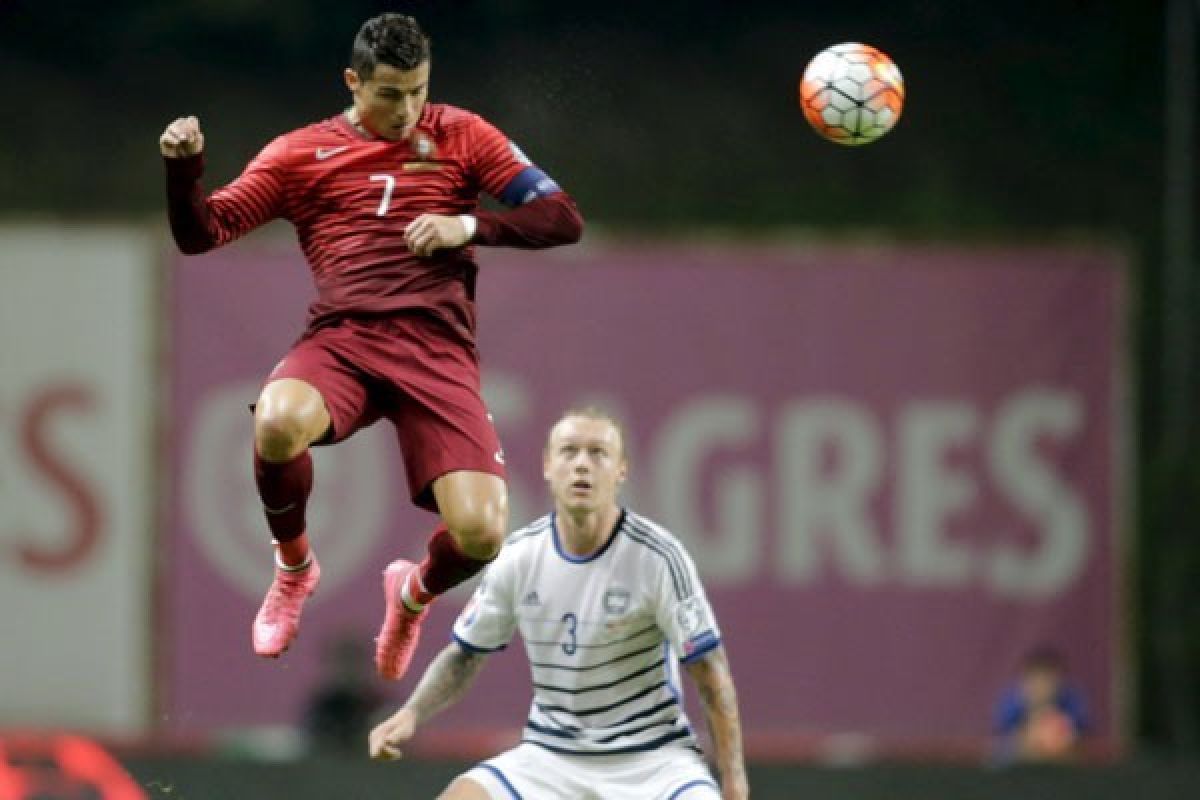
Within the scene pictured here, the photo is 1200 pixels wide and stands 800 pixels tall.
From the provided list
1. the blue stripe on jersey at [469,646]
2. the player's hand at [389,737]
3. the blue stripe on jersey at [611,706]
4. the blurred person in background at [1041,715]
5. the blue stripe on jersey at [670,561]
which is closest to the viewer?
the player's hand at [389,737]

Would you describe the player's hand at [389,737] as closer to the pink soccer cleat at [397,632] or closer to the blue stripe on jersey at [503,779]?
the pink soccer cleat at [397,632]

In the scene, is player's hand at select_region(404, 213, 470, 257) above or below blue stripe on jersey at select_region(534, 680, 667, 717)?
above

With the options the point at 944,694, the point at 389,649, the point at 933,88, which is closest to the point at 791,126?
the point at 933,88

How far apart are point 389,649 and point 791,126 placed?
308 inches

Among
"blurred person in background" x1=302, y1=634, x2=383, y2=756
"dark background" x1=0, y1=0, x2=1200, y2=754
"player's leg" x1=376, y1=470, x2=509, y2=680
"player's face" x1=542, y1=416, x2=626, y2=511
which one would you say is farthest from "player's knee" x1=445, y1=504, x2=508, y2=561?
"dark background" x1=0, y1=0, x2=1200, y2=754

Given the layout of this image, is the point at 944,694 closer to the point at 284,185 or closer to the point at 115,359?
the point at 115,359

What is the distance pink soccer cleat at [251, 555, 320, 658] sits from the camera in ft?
24.5

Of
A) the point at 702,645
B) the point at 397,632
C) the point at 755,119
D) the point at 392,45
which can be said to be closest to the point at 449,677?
the point at 397,632

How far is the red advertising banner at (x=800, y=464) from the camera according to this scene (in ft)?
45.6

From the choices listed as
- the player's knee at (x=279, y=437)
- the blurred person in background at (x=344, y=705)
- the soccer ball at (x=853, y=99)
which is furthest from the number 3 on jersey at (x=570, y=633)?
the blurred person in background at (x=344, y=705)

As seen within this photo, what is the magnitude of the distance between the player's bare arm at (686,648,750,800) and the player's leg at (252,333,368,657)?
1353mm

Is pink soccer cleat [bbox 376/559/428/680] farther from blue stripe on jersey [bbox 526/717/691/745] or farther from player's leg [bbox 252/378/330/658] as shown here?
blue stripe on jersey [bbox 526/717/691/745]

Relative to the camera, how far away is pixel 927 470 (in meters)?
14.2

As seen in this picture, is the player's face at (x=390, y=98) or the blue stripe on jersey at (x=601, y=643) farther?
the blue stripe on jersey at (x=601, y=643)
